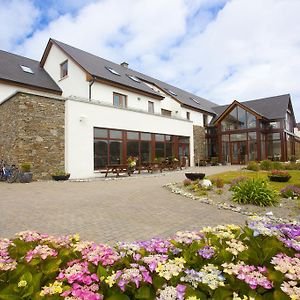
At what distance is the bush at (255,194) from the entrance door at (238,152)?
21.5 meters

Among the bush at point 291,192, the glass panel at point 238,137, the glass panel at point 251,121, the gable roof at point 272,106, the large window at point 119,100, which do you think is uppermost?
the gable roof at point 272,106

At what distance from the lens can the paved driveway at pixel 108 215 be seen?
5137 mm

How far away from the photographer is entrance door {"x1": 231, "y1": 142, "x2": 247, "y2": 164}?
28.5 meters

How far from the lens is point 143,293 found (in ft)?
4.66

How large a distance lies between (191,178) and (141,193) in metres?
3.38

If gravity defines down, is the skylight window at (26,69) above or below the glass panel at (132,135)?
above

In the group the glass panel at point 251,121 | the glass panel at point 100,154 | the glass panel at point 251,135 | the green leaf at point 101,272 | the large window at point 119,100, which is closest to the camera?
the green leaf at point 101,272

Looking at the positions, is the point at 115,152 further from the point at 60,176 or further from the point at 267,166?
the point at 267,166

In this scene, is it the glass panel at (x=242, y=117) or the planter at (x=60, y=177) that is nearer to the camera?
the planter at (x=60, y=177)

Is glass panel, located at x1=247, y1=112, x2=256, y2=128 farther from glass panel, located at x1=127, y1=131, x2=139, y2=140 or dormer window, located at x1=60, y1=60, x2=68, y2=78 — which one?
dormer window, located at x1=60, y1=60, x2=68, y2=78

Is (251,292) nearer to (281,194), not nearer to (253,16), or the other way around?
(281,194)

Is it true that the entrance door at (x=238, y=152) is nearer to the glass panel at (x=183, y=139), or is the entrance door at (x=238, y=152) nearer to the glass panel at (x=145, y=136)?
the glass panel at (x=183, y=139)

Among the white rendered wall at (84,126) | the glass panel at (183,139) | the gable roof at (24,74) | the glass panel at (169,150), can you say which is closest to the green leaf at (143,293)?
the white rendered wall at (84,126)

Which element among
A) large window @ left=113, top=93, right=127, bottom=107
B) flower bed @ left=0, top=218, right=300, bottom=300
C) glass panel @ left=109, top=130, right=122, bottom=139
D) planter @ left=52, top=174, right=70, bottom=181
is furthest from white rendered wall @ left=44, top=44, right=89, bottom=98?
flower bed @ left=0, top=218, right=300, bottom=300
